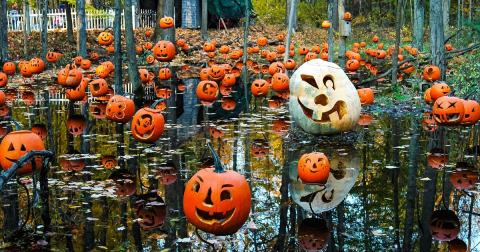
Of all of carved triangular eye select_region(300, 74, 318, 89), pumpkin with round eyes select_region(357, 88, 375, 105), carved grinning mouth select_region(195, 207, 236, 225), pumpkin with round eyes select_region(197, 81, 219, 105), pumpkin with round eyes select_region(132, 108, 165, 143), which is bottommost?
carved grinning mouth select_region(195, 207, 236, 225)

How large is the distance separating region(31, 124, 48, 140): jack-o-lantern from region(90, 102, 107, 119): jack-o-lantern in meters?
1.51

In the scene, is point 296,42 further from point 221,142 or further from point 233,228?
point 233,228

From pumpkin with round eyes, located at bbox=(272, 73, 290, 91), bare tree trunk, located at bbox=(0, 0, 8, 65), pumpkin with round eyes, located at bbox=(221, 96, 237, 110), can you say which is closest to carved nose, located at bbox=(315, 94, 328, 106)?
pumpkin with round eyes, located at bbox=(221, 96, 237, 110)

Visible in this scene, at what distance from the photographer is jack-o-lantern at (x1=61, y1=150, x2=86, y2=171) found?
293 inches

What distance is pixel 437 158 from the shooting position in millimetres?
8008

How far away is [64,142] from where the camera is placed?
9.07 metres

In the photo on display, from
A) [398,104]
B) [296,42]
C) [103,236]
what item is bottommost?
[103,236]

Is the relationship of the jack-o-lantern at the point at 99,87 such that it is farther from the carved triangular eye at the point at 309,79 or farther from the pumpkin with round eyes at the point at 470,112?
the pumpkin with round eyes at the point at 470,112

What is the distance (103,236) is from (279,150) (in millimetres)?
4250

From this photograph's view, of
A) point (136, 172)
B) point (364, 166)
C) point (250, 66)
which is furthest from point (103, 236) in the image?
point (250, 66)

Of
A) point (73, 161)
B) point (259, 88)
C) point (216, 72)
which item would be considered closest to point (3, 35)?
point (216, 72)

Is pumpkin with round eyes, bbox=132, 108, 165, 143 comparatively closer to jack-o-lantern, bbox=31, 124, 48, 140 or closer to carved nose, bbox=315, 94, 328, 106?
jack-o-lantern, bbox=31, 124, 48, 140

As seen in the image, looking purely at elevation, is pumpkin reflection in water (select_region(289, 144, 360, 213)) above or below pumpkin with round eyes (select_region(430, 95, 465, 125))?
below

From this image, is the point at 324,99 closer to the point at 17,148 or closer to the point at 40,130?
the point at 17,148
